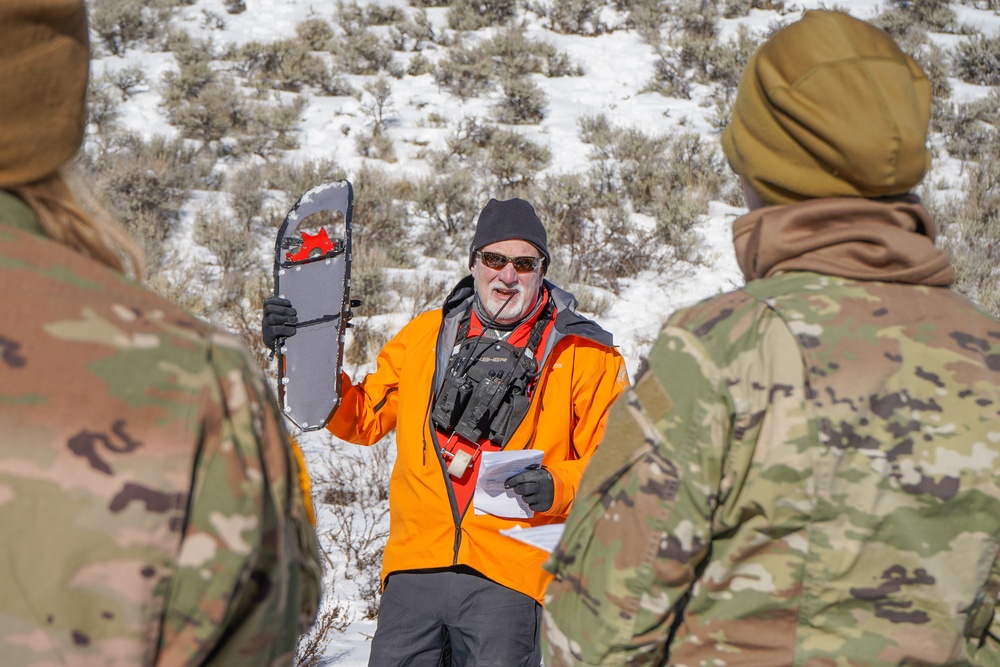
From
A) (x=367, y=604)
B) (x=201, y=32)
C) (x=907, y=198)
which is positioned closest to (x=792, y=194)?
(x=907, y=198)

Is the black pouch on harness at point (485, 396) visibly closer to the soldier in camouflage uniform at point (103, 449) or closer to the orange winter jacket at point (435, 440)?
the orange winter jacket at point (435, 440)

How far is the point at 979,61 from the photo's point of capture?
12523 mm

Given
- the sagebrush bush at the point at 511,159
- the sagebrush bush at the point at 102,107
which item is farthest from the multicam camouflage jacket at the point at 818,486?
the sagebrush bush at the point at 102,107

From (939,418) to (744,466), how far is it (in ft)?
0.97

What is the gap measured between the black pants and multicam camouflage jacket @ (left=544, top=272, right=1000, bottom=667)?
1418 millimetres

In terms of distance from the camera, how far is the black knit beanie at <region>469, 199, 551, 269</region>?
3268mm

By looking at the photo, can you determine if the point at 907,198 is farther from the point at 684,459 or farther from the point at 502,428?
the point at 502,428

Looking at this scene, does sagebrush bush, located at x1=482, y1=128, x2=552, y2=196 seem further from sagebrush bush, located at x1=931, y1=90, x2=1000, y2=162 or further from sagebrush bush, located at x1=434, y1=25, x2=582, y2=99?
sagebrush bush, located at x1=931, y1=90, x2=1000, y2=162

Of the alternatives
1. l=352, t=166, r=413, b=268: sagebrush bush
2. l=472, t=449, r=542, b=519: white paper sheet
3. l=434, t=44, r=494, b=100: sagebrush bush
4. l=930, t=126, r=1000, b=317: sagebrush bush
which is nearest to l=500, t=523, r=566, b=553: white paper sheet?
l=472, t=449, r=542, b=519: white paper sheet

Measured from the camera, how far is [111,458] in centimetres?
95

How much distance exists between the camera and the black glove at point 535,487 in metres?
2.57

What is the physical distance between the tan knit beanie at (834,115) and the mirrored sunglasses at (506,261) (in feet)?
5.67

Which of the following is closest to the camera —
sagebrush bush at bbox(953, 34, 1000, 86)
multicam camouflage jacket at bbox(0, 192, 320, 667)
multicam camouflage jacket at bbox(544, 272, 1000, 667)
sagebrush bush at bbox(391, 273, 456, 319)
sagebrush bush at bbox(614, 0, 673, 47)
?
multicam camouflage jacket at bbox(0, 192, 320, 667)

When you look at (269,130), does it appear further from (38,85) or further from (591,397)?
(38,85)
